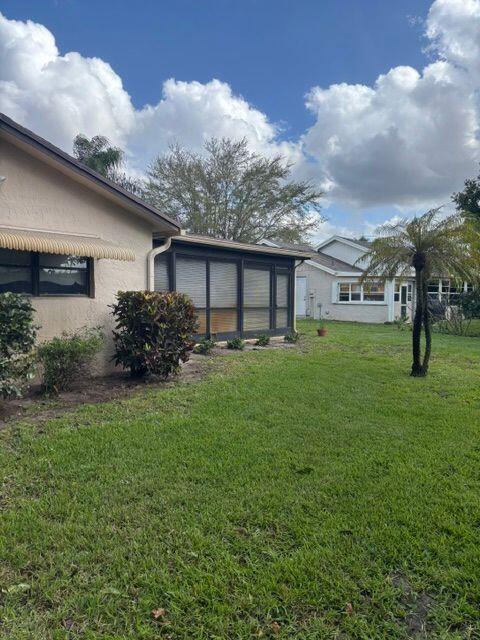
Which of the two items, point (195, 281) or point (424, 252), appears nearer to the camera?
point (424, 252)

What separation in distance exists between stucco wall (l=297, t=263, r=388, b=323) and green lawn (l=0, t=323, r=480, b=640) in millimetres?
19248

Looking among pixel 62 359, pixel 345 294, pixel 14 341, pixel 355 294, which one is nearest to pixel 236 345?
pixel 62 359

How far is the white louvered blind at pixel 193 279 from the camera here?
40.1 ft

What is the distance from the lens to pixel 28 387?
23.8ft

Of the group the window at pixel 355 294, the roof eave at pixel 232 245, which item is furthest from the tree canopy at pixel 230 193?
the roof eave at pixel 232 245

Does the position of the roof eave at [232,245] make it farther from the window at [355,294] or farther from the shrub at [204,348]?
the window at [355,294]

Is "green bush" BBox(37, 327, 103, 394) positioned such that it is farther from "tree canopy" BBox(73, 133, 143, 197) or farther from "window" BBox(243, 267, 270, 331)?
"tree canopy" BBox(73, 133, 143, 197)

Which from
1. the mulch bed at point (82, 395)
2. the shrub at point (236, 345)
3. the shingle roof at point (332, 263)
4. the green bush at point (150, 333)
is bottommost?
the mulch bed at point (82, 395)

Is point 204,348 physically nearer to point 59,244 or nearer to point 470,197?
point 59,244

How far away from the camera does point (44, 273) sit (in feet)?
25.6

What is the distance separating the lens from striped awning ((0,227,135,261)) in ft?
21.4

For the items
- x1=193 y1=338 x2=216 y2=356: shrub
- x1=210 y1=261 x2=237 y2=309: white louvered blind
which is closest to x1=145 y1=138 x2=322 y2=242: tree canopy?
x1=210 y1=261 x2=237 y2=309: white louvered blind

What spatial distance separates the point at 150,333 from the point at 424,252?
19.6ft

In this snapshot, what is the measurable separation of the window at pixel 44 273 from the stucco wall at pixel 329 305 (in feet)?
66.4
